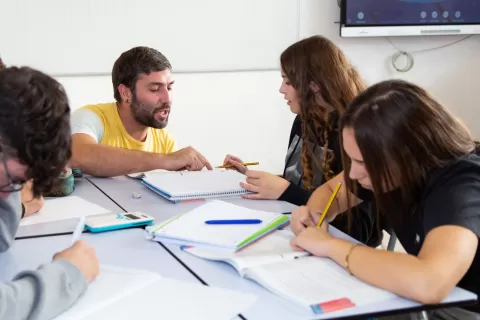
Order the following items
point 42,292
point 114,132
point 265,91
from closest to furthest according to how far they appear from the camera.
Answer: point 42,292 < point 114,132 < point 265,91

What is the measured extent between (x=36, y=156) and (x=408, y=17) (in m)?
3.22

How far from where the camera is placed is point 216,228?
1.51m

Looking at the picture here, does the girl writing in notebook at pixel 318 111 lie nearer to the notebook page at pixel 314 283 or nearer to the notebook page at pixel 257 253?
the notebook page at pixel 257 253

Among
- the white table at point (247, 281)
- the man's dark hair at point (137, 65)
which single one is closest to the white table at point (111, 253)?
the white table at point (247, 281)

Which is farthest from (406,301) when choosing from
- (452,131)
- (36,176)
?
(36,176)

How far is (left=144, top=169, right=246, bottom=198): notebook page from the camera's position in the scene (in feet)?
6.22

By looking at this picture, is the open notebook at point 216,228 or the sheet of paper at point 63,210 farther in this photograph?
the sheet of paper at point 63,210

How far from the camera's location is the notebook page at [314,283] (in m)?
1.11

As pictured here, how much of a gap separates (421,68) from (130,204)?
283 centimetres

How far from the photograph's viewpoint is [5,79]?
1.08 metres

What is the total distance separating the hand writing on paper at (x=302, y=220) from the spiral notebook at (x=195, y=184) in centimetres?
43

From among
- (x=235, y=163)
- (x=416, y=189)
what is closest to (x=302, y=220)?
(x=416, y=189)

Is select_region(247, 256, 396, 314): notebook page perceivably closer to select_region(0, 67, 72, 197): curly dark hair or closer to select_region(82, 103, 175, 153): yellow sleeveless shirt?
select_region(0, 67, 72, 197): curly dark hair

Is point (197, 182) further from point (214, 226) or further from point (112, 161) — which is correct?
point (214, 226)
